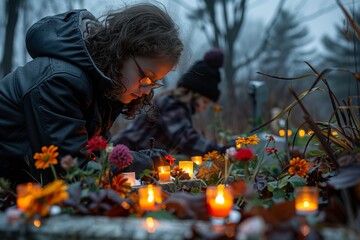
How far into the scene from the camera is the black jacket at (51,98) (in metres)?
1.41

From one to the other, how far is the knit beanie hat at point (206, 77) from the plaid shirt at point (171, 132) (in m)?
0.21

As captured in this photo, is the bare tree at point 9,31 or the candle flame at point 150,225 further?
the bare tree at point 9,31

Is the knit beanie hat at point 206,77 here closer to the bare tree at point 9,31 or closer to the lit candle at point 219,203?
the bare tree at point 9,31

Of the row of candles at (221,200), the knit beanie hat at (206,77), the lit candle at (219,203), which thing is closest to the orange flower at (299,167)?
the row of candles at (221,200)

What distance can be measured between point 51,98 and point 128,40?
18.2 inches

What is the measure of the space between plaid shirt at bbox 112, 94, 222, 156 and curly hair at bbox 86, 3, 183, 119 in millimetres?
2061

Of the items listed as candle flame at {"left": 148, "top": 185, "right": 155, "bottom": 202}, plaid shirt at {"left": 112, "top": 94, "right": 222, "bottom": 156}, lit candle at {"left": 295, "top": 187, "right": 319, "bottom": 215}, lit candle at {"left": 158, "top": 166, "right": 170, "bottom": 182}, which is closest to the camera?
lit candle at {"left": 295, "top": 187, "right": 319, "bottom": 215}

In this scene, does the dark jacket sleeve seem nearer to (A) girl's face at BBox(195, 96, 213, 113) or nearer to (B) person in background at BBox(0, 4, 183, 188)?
(B) person in background at BBox(0, 4, 183, 188)

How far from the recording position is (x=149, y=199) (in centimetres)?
91

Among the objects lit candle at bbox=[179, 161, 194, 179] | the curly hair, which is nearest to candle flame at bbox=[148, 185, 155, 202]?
lit candle at bbox=[179, 161, 194, 179]

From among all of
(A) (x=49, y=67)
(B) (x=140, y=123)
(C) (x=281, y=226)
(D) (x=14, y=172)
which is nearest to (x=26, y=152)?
(D) (x=14, y=172)

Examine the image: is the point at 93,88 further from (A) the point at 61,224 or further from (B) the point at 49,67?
(A) the point at 61,224

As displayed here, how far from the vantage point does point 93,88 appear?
168 centimetres

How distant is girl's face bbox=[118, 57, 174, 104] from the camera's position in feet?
5.76
